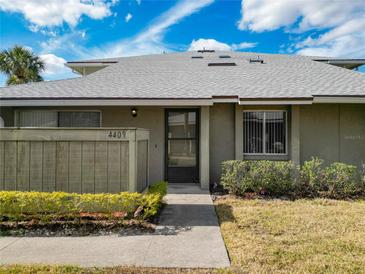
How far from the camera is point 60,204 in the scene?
15.1ft

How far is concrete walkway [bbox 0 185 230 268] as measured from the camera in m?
3.48

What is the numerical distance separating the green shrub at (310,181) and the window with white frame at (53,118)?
275 inches

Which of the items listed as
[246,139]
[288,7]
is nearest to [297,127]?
[246,139]

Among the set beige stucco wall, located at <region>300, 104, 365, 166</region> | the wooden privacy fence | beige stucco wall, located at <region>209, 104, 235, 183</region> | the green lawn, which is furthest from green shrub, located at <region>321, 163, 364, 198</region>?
the wooden privacy fence

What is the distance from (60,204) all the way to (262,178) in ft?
16.8

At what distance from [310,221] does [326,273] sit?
6.77 feet

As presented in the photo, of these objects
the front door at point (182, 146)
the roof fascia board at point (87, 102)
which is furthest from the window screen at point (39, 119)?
the front door at point (182, 146)

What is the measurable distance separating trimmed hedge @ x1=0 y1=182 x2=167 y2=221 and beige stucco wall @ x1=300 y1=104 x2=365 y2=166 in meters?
6.25

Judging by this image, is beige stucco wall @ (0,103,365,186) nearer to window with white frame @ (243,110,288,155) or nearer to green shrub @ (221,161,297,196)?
window with white frame @ (243,110,288,155)

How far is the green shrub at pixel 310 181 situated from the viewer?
7121 millimetres

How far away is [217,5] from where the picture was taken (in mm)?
10883

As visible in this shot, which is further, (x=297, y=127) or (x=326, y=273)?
(x=297, y=127)

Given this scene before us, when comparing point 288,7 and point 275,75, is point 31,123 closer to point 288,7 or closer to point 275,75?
point 275,75

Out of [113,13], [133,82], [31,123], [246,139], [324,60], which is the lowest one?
[246,139]
